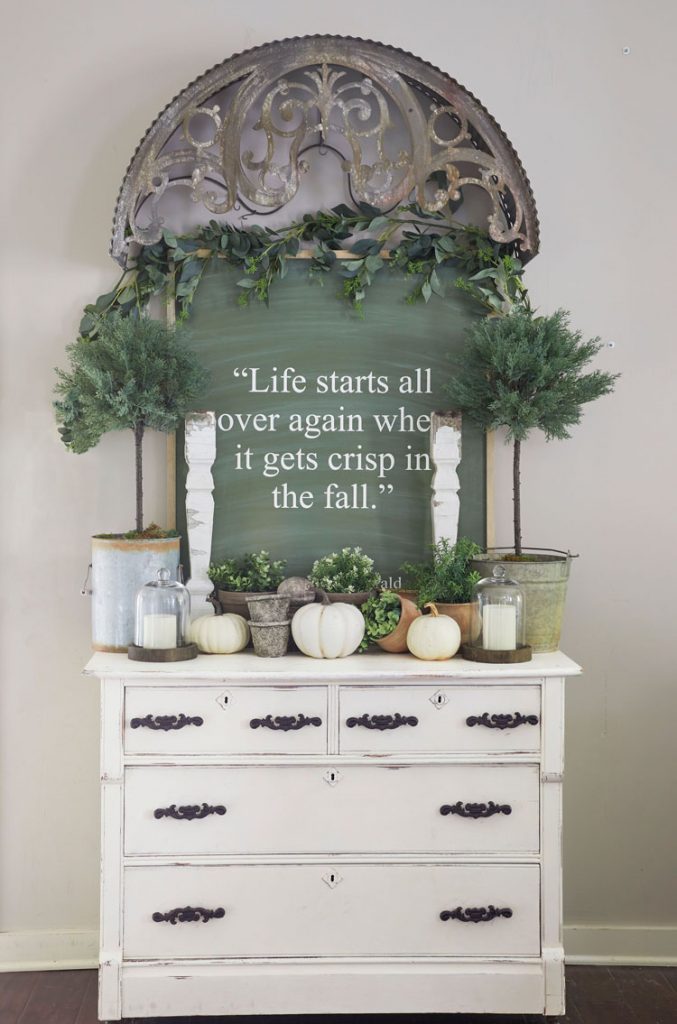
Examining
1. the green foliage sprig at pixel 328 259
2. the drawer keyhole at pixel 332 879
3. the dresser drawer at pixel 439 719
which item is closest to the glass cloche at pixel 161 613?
the dresser drawer at pixel 439 719

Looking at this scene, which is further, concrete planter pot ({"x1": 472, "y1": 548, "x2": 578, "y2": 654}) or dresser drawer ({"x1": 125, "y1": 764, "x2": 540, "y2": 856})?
concrete planter pot ({"x1": 472, "y1": 548, "x2": 578, "y2": 654})

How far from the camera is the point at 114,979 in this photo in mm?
2262

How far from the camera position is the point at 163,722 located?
2.28 meters

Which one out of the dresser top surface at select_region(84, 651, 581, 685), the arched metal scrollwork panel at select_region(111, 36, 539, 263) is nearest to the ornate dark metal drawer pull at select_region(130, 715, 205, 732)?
the dresser top surface at select_region(84, 651, 581, 685)

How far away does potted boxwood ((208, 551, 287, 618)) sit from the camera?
2547mm

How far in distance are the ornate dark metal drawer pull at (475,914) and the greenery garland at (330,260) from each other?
66.3 inches

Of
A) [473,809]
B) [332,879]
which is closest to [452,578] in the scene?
[473,809]

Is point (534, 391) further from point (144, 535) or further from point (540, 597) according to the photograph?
point (144, 535)

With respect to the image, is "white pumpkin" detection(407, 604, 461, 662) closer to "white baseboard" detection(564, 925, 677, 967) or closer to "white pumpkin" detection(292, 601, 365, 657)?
"white pumpkin" detection(292, 601, 365, 657)

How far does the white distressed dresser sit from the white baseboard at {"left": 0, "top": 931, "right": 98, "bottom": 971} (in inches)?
Result: 19.9

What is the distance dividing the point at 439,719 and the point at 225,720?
55 cm

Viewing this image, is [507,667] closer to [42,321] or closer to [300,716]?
[300,716]

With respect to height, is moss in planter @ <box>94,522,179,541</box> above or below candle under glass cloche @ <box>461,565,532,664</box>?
above

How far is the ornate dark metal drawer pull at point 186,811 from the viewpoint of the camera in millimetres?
2279
